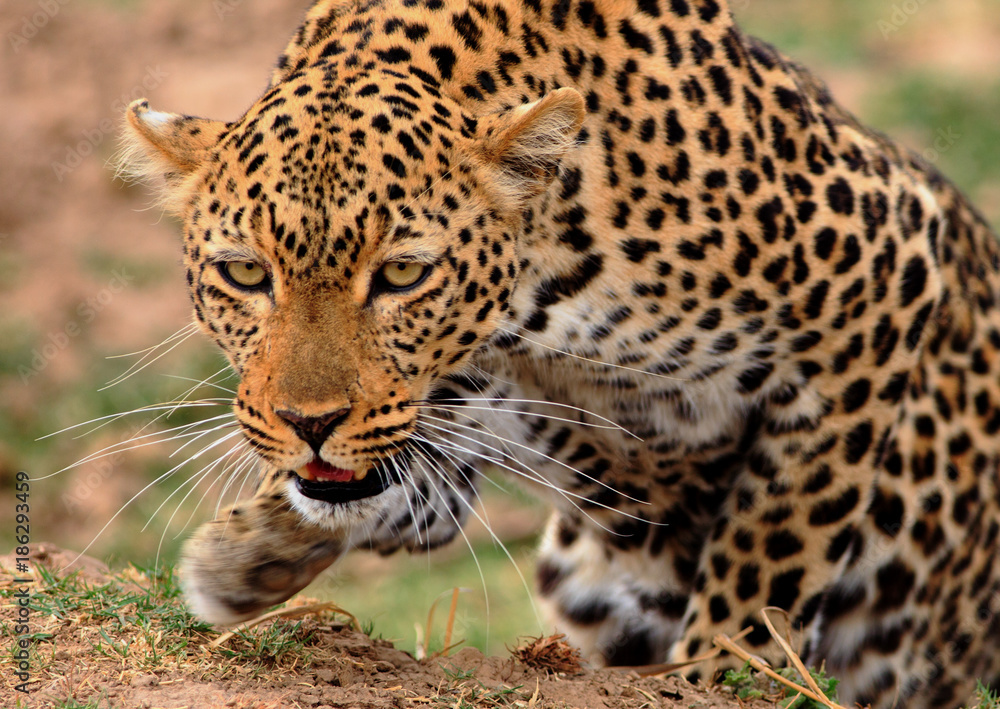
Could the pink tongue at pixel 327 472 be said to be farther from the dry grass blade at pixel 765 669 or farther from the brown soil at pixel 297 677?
the dry grass blade at pixel 765 669

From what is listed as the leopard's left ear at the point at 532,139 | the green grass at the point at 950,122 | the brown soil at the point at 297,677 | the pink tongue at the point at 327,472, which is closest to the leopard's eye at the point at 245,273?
the pink tongue at the point at 327,472

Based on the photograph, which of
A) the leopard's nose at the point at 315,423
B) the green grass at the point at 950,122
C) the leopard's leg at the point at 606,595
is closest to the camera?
the leopard's nose at the point at 315,423

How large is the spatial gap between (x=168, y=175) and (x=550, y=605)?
3184 millimetres

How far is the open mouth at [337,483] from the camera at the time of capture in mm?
4066

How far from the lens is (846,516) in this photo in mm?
5086

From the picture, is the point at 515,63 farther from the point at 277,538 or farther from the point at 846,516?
the point at 846,516

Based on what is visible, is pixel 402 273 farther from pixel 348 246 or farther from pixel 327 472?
pixel 327 472

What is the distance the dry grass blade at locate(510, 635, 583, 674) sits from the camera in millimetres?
4434

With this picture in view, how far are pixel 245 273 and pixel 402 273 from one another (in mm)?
488

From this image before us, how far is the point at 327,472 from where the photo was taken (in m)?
4.07

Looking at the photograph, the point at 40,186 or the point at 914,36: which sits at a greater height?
the point at 914,36

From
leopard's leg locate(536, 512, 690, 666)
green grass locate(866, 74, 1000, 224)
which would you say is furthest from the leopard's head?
green grass locate(866, 74, 1000, 224)

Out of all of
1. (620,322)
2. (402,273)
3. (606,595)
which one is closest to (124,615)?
(402,273)

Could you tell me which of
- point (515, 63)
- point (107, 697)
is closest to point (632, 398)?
point (515, 63)
